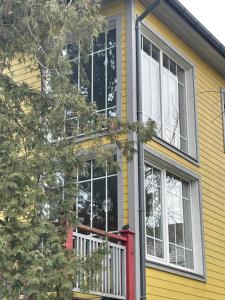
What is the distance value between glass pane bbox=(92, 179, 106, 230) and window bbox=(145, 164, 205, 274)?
0.89 meters

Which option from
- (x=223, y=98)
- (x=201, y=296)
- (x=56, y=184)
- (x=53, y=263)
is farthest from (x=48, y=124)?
(x=223, y=98)

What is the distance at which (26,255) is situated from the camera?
5.31 m

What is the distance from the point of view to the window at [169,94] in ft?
38.0

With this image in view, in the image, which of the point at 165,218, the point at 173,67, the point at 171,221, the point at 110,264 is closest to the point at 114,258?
the point at 110,264

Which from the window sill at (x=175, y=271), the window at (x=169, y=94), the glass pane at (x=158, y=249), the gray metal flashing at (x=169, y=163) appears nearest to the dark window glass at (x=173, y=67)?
the window at (x=169, y=94)

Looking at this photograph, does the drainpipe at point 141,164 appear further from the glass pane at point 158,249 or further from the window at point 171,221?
the glass pane at point 158,249

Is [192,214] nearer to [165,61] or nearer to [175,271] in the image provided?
[175,271]

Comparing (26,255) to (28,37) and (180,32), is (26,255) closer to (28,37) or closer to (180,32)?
(28,37)

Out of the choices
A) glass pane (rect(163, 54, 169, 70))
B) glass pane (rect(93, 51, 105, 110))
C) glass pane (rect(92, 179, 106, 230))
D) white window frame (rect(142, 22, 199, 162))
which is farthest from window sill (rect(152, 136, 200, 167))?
glass pane (rect(163, 54, 169, 70))

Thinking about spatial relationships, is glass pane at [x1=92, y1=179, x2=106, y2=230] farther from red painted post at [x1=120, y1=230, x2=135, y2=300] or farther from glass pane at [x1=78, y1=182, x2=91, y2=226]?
red painted post at [x1=120, y1=230, x2=135, y2=300]

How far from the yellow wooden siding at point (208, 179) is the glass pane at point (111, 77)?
41.4 inches

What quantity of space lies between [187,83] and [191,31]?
1.26m

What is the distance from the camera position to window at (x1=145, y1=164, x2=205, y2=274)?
10.6m

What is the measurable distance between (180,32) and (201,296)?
590cm
